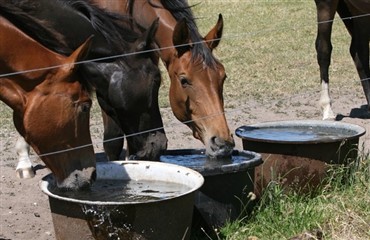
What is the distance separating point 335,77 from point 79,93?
695cm

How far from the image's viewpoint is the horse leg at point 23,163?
690 cm

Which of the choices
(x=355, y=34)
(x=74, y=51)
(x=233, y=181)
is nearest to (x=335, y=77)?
(x=355, y=34)

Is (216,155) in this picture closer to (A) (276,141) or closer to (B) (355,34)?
(A) (276,141)

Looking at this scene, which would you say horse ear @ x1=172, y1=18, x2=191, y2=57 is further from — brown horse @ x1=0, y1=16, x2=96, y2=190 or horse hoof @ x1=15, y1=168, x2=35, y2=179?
horse hoof @ x1=15, y1=168, x2=35, y2=179

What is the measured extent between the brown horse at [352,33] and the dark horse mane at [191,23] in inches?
118

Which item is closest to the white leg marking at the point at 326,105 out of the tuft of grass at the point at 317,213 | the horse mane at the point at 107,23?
the tuft of grass at the point at 317,213

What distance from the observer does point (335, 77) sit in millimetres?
10969

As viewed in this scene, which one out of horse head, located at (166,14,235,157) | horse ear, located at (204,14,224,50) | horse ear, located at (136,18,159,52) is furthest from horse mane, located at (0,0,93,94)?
horse ear, located at (204,14,224,50)

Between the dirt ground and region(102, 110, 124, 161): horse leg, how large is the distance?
0.62m

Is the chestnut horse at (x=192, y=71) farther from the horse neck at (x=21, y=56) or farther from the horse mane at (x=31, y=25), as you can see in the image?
the horse neck at (x=21, y=56)

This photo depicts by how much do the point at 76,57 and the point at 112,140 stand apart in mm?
1936

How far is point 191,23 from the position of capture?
6086 mm

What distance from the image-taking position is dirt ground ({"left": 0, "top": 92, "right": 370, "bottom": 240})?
5.70 meters

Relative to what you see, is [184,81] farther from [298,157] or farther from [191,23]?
[298,157]
